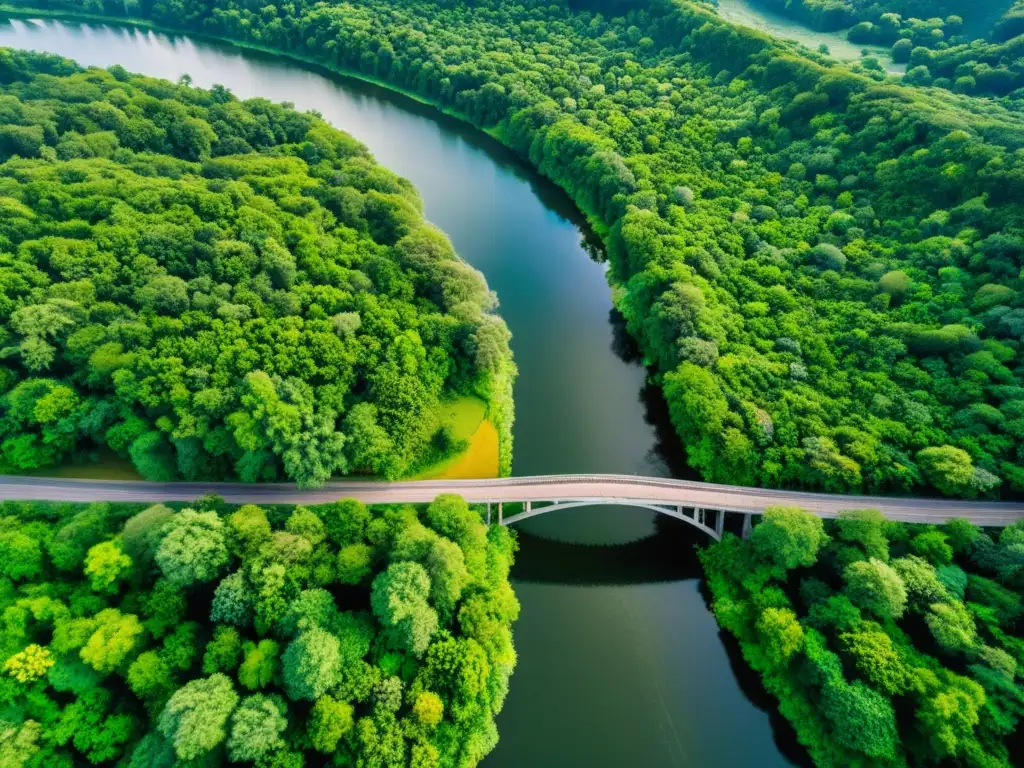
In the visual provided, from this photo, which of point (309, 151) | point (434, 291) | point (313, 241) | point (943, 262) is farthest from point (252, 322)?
point (943, 262)

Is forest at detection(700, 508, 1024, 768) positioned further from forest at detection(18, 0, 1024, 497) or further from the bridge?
forest at detection(18, 0, 1024, 497)

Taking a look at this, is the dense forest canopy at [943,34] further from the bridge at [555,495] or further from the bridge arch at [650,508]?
the bridge arch at [650,508]

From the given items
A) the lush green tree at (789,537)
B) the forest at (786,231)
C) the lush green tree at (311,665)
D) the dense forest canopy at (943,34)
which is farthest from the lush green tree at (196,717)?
the dense forest canopy at (943,34)

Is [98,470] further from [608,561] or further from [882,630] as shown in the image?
[882,630]

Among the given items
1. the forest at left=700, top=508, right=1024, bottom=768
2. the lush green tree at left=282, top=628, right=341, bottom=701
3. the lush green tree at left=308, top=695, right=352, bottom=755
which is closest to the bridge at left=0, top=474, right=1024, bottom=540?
the forest at left=700, top=508, right=1024, bottom=768

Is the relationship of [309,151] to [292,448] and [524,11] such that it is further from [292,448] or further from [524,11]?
[524,11]

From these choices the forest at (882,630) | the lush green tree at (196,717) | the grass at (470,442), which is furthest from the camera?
the grass at (470,442)
